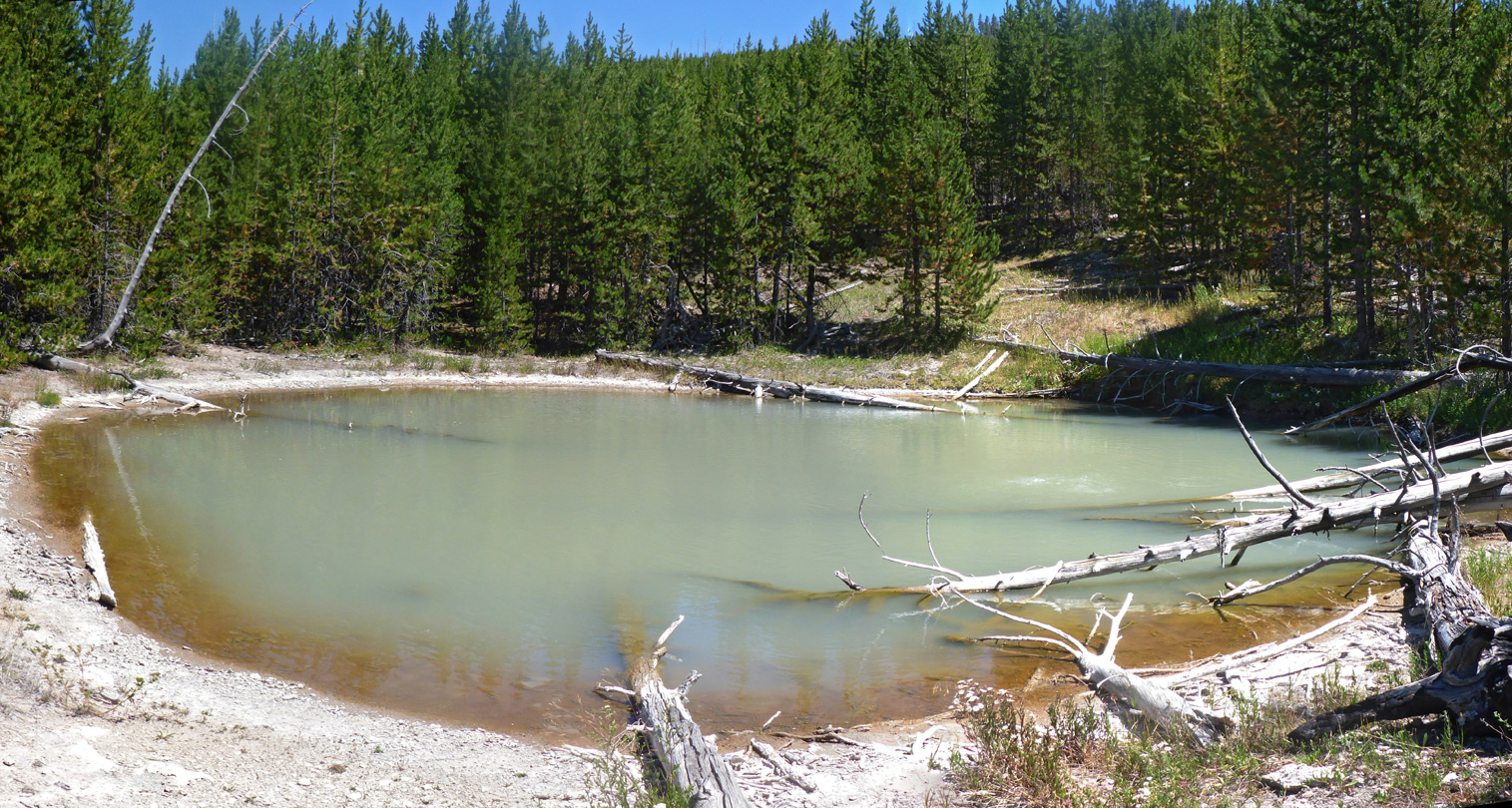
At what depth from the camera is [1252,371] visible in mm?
23828

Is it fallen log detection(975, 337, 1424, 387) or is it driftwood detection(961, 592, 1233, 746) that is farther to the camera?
fallen log detection(975, 337, 1424, 387)

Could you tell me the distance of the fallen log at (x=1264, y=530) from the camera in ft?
30.8

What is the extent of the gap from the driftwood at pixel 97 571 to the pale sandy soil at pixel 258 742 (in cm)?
13

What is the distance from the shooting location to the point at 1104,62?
180 ft

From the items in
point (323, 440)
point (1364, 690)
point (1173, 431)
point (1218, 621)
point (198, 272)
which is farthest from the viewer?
point (198, 272)

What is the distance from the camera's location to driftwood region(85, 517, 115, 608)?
9.50 m

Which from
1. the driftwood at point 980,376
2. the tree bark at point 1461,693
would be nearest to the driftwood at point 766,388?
the driftwood at point 980,376

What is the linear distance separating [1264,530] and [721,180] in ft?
89.0

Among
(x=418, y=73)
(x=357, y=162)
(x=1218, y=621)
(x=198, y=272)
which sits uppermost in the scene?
(x=418, y=73)

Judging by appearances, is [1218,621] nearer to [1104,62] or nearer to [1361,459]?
[1361,459]

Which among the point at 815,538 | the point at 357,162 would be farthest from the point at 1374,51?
the point at 357,162

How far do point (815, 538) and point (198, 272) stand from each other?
79.6 ft

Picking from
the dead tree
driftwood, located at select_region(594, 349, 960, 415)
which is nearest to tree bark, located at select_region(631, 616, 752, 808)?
the dead tree

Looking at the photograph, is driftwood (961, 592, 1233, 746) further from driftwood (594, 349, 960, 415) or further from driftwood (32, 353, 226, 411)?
driftwood (32, 353, 226, 411)
